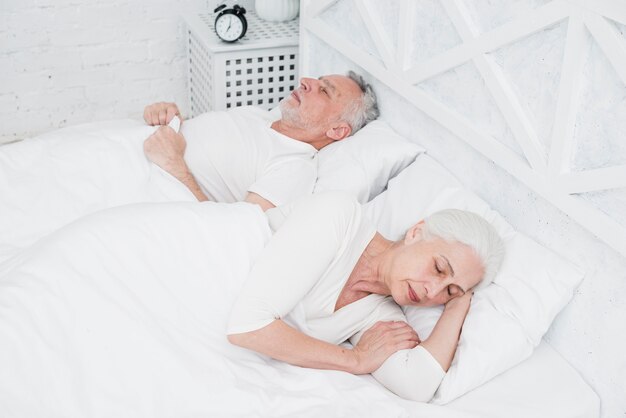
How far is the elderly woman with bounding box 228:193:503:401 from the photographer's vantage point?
5.19ft

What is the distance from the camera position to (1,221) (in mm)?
1871

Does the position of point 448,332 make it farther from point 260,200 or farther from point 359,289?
point 260,200

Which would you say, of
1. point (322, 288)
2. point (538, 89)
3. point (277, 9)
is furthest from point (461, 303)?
point (277, 9)

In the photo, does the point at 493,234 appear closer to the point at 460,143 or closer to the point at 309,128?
the point at 460,143

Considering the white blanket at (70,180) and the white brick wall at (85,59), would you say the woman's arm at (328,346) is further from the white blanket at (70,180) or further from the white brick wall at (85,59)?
the white brick wall at (85,59)

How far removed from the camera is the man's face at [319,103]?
92.7 inches

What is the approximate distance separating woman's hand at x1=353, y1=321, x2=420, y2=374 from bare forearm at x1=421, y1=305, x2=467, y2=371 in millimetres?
43

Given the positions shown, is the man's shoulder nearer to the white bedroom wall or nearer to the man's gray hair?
the man's gray hair

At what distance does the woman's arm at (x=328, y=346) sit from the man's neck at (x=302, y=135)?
827mm

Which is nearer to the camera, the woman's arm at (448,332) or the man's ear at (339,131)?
the woman's arm at (448,332)

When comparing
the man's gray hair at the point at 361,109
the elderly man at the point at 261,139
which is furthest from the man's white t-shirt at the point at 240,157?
the man's gray hair at the point at 361,109

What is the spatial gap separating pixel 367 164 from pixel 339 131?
234 mm

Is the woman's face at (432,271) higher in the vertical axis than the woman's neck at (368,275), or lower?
higher

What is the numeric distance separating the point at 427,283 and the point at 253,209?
17.2 inches
